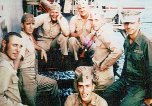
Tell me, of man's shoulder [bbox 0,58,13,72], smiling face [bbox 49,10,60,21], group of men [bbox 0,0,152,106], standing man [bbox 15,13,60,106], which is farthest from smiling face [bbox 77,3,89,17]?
man's shoulder [bbox 0,58,13,72]

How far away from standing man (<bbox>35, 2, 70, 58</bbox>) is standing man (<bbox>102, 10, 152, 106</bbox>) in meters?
0.32

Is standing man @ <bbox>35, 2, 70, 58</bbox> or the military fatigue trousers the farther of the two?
standing man @ <bbox>35, 2, 70, 58</bbox>

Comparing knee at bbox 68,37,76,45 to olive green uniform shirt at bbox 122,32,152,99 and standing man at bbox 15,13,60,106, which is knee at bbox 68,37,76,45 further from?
olive green uniform shirt at bbox 122,32,152,99

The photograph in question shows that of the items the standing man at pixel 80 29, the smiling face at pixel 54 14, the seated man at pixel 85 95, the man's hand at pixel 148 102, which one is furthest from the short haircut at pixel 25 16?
the man's hand at pixel 148 102

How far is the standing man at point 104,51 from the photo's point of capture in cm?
170

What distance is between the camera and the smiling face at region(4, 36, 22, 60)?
4.96 feet

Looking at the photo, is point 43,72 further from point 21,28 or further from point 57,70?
point 21,28

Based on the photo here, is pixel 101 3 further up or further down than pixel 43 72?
further up

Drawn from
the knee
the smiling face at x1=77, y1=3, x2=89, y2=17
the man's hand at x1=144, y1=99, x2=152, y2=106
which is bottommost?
the man's hand at x1=144, y1=99, x2=152, y2=106

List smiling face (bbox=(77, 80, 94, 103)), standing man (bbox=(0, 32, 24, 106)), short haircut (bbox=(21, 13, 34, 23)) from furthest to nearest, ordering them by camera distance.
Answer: short haircut (bbox=(21, 13, 34, 23)), smiling face (bbox=(77, 80, 94, 103)), standing man (bbox=(0, 32, 24, 106))

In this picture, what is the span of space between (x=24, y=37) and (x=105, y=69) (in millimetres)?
431

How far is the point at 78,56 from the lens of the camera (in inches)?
70.7

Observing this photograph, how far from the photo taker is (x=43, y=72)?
1793 millimetres

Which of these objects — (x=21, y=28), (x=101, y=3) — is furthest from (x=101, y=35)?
(x=21, y=28)
